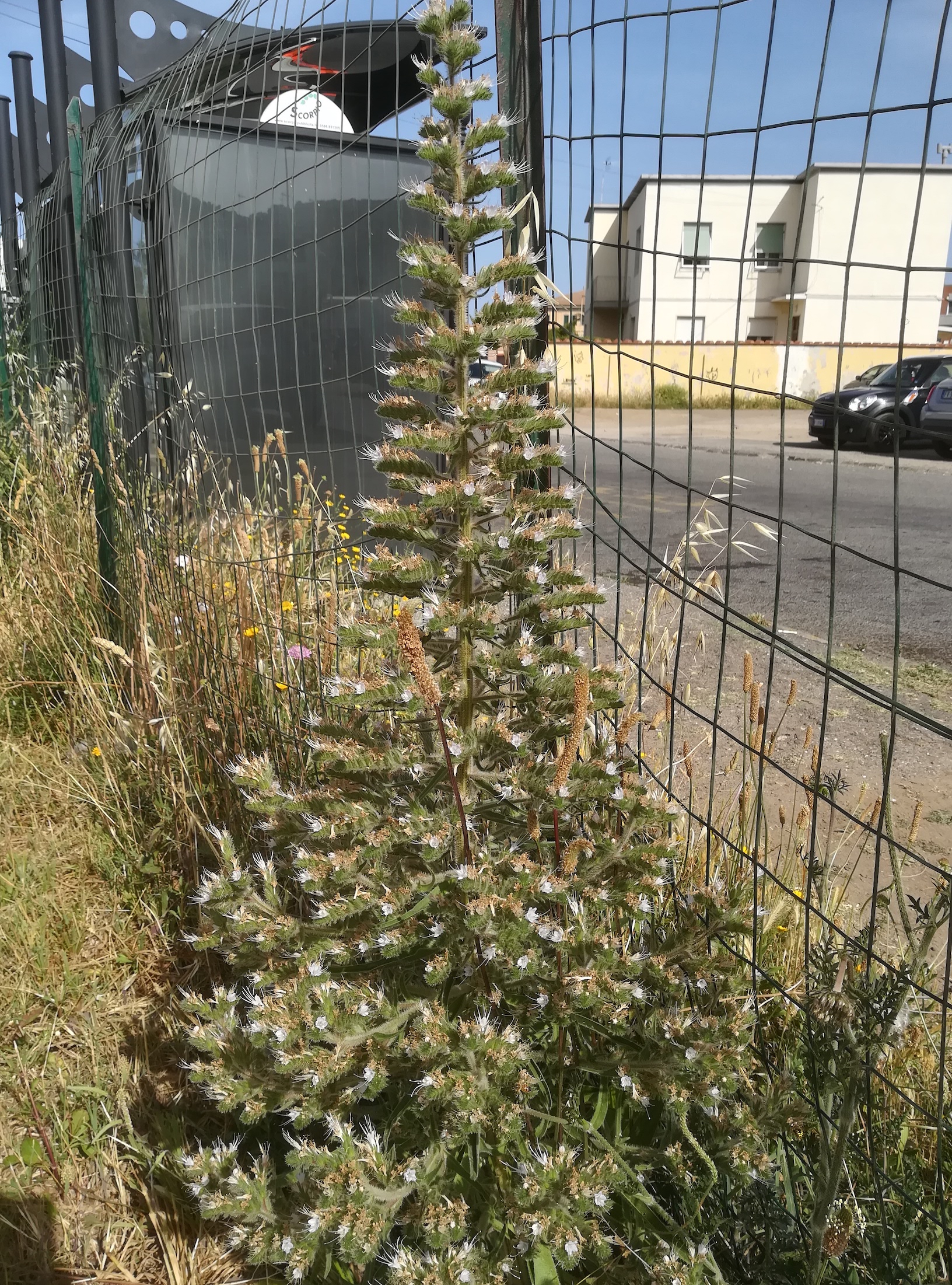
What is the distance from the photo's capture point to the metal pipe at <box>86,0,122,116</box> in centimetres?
661

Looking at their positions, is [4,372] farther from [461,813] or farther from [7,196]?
[461,813]

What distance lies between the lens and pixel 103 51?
669 centimetres

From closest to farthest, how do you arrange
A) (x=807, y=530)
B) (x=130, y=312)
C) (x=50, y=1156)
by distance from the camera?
(x=50, y=1156) < (x=807, y=530) < (x=130, y=312)

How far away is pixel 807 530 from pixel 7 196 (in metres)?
10.4

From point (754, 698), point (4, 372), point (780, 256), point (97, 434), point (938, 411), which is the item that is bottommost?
point (754, 698)

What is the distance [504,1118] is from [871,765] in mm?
2957


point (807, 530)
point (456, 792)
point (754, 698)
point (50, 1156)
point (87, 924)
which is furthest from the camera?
point (807, 530)

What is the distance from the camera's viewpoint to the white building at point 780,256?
5.37 ft

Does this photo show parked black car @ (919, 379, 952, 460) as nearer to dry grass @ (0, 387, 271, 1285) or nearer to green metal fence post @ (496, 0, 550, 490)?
dry grass @ (0, 387, 271, 1285)

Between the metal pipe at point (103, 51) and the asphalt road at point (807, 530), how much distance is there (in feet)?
13.5

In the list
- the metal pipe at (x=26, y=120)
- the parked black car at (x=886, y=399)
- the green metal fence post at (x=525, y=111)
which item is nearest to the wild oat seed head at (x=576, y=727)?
the green metal fence post at (x=525, y=111)

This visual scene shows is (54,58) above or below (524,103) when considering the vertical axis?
above

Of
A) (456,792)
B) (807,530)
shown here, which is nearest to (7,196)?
(807,530)

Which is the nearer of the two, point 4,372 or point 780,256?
point 780,256
